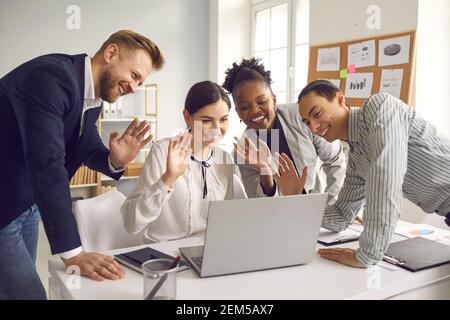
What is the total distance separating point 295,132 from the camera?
1.98 metres

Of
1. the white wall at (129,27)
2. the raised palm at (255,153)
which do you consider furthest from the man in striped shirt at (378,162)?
the white wall at (129,27)

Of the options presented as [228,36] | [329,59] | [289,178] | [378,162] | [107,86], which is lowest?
[289,178]

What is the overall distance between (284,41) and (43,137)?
12.6 ft

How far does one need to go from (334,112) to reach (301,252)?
51 cm

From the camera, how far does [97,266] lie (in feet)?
3.81

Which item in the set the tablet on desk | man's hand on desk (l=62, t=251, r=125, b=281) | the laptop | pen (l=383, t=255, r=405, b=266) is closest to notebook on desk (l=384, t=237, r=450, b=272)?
pen (l=383, t=255, r=405, b=266)

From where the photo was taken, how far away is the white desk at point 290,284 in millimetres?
1068

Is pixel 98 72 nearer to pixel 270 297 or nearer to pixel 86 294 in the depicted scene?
pixel 86 294

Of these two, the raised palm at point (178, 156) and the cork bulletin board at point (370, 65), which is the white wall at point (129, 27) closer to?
the cork bulletin board at point (370, 65)

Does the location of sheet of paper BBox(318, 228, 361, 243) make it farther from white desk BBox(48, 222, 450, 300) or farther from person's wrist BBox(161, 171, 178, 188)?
person's wrist BBox(161, 171, 178, 188)

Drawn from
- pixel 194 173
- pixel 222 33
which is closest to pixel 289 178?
pixel 194 173

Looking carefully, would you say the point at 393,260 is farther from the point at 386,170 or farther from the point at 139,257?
the point at 139,257

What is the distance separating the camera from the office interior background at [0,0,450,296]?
A: 288 cm

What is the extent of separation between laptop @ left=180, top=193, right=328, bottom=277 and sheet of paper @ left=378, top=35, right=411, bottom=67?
2053 mm
